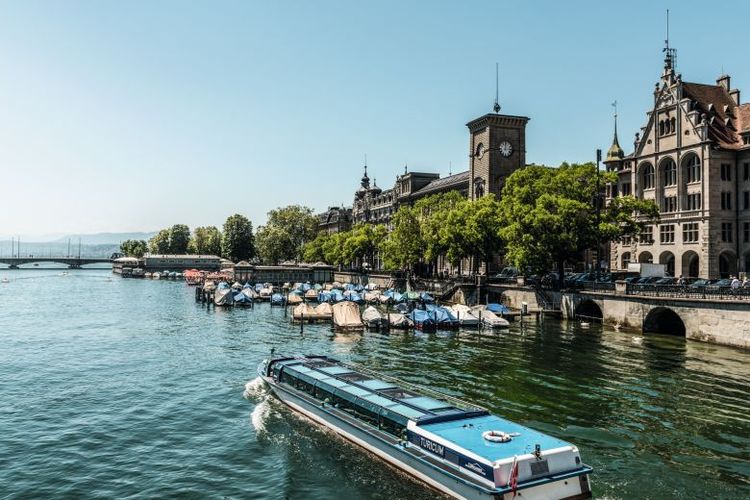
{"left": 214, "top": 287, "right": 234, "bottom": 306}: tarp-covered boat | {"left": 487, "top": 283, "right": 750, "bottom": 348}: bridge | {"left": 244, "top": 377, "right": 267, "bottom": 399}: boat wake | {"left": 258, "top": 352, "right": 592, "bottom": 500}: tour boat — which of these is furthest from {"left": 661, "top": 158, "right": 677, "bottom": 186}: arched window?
{"left": 214, "top": 287, "right": 234, "bottom": 306}: tarp-covered boat

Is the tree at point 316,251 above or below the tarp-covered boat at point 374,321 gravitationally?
above

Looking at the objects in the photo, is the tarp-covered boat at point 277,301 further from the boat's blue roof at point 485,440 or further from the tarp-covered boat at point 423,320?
the boat's blue roof at point 485,440

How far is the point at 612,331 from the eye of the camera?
61.7 metres

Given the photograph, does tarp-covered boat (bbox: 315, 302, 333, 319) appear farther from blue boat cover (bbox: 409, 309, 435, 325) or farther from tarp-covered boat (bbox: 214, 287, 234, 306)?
tarp-covered boat (bbox: 214, 287, 234, 306)

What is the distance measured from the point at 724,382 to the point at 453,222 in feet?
189

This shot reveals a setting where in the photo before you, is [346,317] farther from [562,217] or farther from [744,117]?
[744,117]

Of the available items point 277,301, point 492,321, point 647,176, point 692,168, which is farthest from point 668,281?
point 277,301

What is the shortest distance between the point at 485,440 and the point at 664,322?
48.9 metres

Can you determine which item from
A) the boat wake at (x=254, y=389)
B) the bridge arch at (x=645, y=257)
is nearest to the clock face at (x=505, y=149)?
the bridge arch at (x=645, y=257)

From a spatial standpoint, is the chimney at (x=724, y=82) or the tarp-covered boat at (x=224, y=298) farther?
the tarp-covered boat at (x=224, y=298)

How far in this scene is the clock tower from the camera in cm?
11794

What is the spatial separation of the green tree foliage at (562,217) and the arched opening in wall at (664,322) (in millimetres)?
11624

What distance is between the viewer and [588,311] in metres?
72.4

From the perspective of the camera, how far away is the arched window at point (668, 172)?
80625 millimetres
